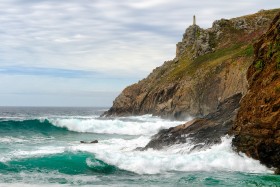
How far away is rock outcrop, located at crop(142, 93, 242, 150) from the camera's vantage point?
866 inches

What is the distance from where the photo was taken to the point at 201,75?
56.0 meters

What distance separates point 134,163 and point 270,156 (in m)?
5.81

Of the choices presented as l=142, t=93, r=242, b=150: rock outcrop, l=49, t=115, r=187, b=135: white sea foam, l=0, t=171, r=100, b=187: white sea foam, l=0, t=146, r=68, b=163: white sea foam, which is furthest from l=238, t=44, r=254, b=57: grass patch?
l=0, t=171, r=100, b=187: white sea foam

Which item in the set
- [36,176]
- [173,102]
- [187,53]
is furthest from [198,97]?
[36,176]

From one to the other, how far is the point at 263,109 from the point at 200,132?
6175 mm

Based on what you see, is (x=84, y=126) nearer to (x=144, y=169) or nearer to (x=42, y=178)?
(x=144, y=169)

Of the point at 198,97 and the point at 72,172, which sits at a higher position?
the point at 198,97

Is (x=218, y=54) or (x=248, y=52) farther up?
(x=218, y=54)

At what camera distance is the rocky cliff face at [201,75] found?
4978 cm

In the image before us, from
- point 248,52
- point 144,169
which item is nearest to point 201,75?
Answer: point 248,52

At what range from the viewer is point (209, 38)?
6788 cm

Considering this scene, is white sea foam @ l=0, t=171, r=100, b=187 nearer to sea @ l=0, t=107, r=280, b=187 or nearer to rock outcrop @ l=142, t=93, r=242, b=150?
sea @ l=0, t=107, r=280, b=187

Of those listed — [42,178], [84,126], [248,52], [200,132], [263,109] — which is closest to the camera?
[42,178]

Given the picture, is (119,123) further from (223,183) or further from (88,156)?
(223,183)
